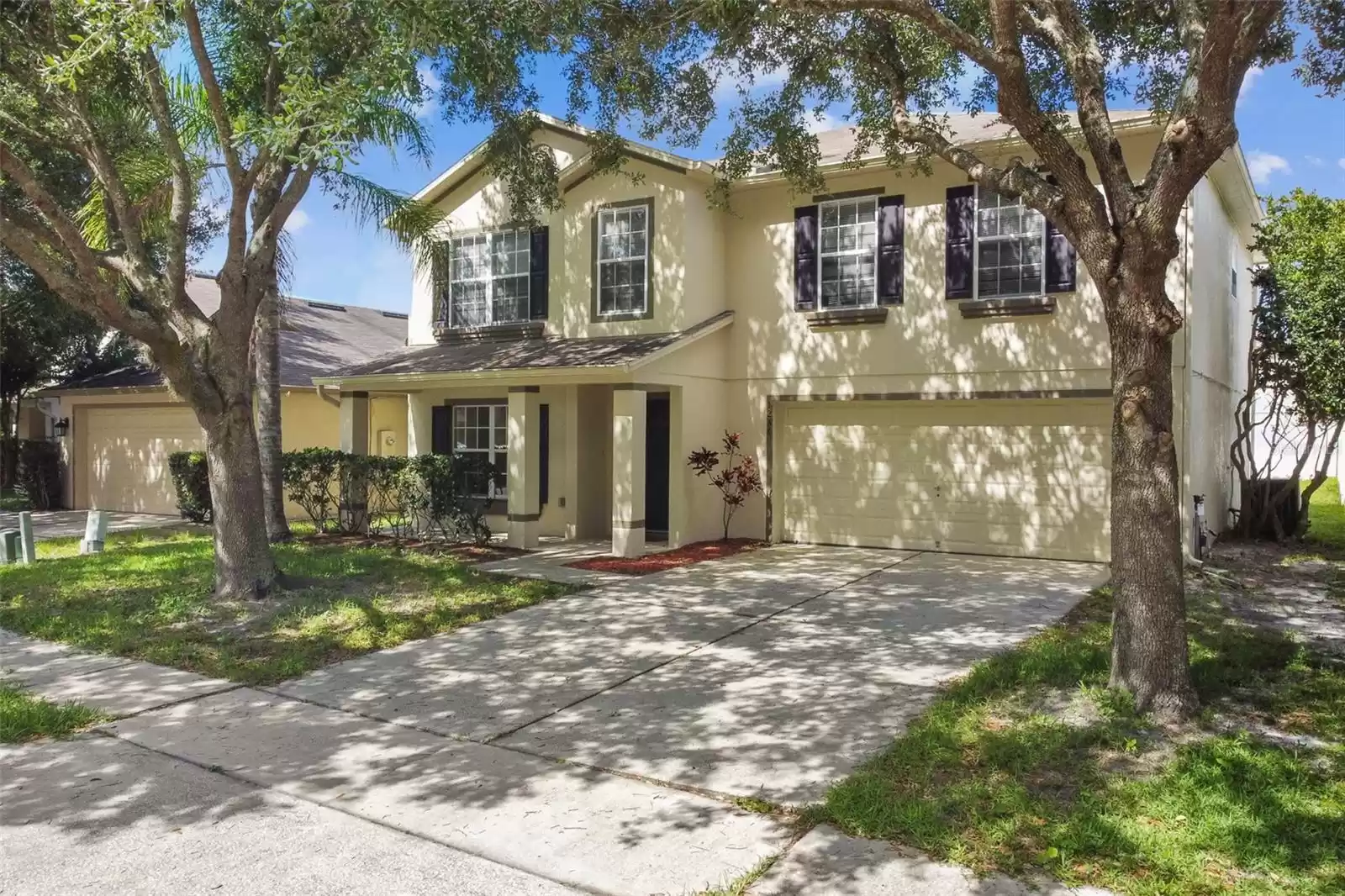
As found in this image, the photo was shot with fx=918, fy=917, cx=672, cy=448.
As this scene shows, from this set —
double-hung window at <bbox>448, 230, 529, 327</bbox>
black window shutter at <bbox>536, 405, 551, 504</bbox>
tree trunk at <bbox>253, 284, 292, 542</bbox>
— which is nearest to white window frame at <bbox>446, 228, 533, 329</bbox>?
double-hung window at <bbox>448, 230, 529, 327</bbox>

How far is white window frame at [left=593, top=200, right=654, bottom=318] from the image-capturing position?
13266 mm

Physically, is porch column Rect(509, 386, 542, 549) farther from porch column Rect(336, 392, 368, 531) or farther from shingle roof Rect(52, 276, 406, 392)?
shingle roof Rect(52, 276, 406, 392)

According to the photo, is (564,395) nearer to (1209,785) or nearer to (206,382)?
(206,382)

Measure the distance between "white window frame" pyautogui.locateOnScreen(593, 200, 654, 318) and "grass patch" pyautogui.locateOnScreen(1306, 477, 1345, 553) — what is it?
34.0ft

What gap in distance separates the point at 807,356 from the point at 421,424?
21.2 feet

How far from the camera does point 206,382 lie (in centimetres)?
876

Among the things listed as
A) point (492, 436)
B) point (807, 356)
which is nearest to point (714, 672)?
point (807, 356)

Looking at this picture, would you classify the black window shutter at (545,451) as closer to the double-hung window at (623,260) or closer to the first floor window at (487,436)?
the first floor window at (487,436)

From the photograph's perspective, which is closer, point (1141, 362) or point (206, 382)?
point (1141, 362)

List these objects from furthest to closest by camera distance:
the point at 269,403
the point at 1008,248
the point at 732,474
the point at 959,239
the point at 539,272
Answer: the point at 539,272 → the point at 732,474 → the point at 269,403 → the point at 959,239 → the point at 1008,248

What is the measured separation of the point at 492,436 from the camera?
1476 cm

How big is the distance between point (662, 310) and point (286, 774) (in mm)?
9288

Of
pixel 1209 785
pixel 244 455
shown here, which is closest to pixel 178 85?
pixel 244 455

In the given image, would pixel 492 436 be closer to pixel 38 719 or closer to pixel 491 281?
pixel 491 281
